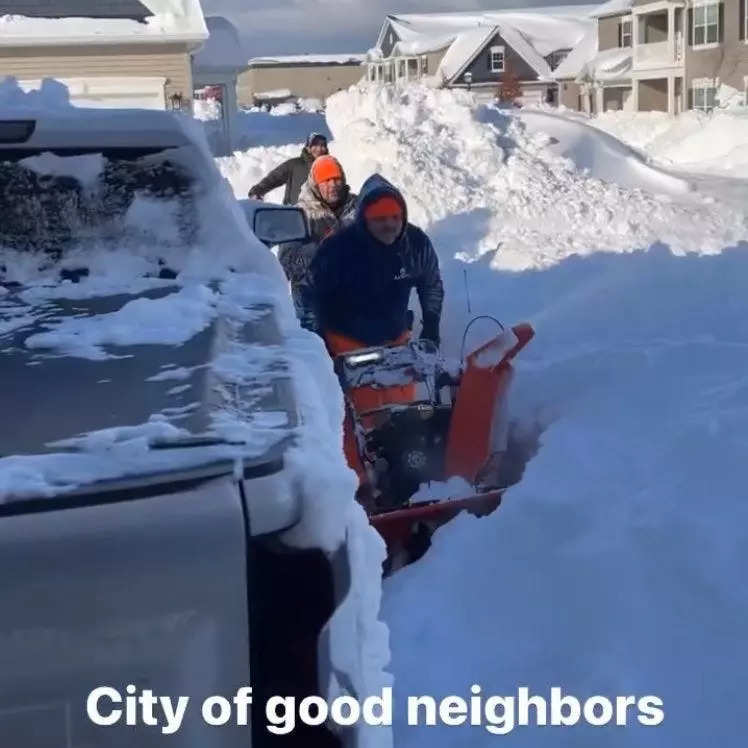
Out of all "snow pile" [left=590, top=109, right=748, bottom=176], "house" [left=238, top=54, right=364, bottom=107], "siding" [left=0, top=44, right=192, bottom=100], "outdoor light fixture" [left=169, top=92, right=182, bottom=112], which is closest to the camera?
"siding" [left=0, top=44, right=192, bottom=100]

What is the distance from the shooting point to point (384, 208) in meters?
6.22

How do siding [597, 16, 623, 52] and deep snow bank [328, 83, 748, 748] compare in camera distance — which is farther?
siding [597, 16, 623, 52]

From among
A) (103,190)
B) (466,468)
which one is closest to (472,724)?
(466,468)

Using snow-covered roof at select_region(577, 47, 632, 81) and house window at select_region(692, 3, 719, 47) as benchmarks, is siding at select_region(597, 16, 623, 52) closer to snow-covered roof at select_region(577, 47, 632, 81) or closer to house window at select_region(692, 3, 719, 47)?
snow-covered roof at select_region(577, 47, 632, 81)

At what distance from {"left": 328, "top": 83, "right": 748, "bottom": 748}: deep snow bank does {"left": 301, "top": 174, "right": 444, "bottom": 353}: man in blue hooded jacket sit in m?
1.07

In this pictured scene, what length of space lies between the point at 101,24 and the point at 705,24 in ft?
97.9

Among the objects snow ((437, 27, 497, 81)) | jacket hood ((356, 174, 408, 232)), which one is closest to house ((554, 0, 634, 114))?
snow ((437, 27, 497, 81))

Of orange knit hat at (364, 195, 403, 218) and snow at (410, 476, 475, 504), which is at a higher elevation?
orange knit hat at (364, 195, 403, 218)

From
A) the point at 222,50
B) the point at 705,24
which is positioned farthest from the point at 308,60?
the point at 222,50

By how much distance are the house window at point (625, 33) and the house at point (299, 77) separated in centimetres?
3460

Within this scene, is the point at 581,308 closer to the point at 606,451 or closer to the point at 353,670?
the point at 606,451

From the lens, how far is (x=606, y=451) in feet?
17.7

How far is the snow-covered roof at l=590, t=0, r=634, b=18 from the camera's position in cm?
5100

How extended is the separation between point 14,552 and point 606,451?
396 centimetres
